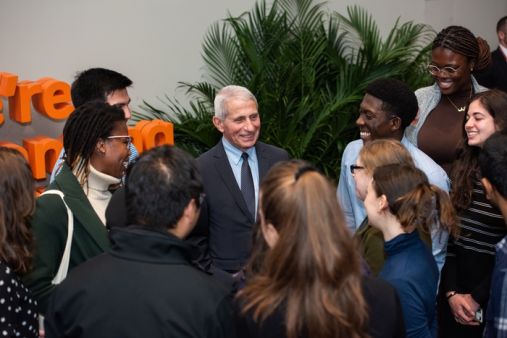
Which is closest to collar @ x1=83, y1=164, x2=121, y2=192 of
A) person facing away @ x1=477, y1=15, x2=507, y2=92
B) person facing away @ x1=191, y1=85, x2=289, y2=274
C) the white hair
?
person facing away @ x1=191, y1=85, x2=289, y2=274

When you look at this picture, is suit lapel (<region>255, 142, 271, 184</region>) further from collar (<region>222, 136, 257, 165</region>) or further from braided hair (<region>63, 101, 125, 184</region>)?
braided hair (<region>63, 101, 125, 184</region>)

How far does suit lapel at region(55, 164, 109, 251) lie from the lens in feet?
8.16

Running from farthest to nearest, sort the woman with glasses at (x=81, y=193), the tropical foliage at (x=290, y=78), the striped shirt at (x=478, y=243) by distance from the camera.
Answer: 1. the tropical foliage at (x=290, y=78)
2. the striped shirt at (x=478, y=243)
3. the woman with glasses at (x=81, y=193)

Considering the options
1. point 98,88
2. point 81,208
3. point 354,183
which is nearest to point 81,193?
point 81,208

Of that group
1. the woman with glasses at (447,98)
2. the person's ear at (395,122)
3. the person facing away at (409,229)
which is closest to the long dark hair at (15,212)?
the person facing away at (409,229)

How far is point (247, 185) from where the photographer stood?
3.36 meters

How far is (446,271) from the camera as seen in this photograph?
10.7 feet

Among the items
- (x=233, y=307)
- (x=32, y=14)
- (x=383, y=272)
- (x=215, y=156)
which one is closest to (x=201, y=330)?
(x=233, y=307)

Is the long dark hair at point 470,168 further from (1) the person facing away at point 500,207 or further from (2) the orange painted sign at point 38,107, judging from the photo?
(2) the orange painted sign at point 38,107

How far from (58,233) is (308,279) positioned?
3.38 ft

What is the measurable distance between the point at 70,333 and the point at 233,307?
438 millimetres

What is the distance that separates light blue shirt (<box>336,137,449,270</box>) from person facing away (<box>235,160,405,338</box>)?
4.32 ft

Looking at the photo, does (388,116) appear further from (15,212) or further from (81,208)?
(15,212)

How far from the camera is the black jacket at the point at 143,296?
5.96 ft
